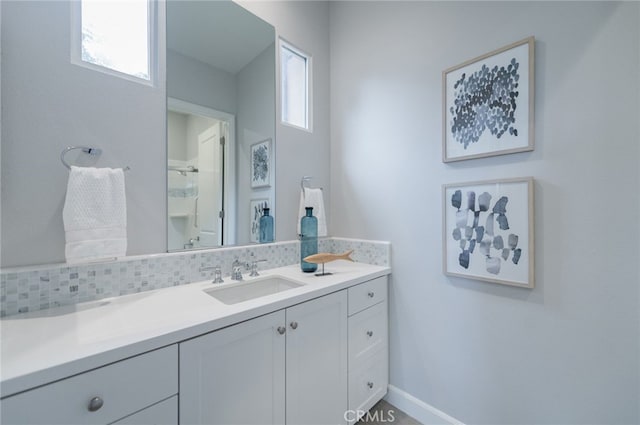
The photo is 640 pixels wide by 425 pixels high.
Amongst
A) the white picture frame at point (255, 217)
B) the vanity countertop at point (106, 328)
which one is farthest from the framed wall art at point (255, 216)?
the vanity countertop at point (106, 328)

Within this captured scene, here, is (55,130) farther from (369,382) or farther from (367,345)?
(369,382)

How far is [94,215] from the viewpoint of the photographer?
0.98 meters

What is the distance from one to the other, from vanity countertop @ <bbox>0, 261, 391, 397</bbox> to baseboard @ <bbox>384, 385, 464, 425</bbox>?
0.96 meters

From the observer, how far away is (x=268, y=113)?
5.56 ft

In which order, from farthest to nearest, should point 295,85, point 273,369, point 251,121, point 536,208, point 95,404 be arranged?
1. point 295,85
2. point 251,121
3. point 536,208
4. point 273,369
5. point 95,404

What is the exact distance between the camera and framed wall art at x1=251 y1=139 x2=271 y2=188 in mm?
1648

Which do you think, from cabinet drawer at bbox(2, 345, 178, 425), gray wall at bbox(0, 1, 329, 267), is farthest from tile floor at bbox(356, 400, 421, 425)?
gray wall at bbox(0, 1, 329, 267)

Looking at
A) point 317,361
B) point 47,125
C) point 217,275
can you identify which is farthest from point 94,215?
point 317,361

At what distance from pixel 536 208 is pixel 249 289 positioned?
1428 millimetres

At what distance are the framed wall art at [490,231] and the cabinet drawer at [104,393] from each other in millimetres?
1328

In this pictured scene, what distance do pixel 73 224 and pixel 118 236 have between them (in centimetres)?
14

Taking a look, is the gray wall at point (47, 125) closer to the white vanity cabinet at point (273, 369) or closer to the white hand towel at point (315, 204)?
the white vanity cabinet at point (273, 369)

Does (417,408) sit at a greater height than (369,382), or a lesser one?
lesser

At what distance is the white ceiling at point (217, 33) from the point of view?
1.32 meters
